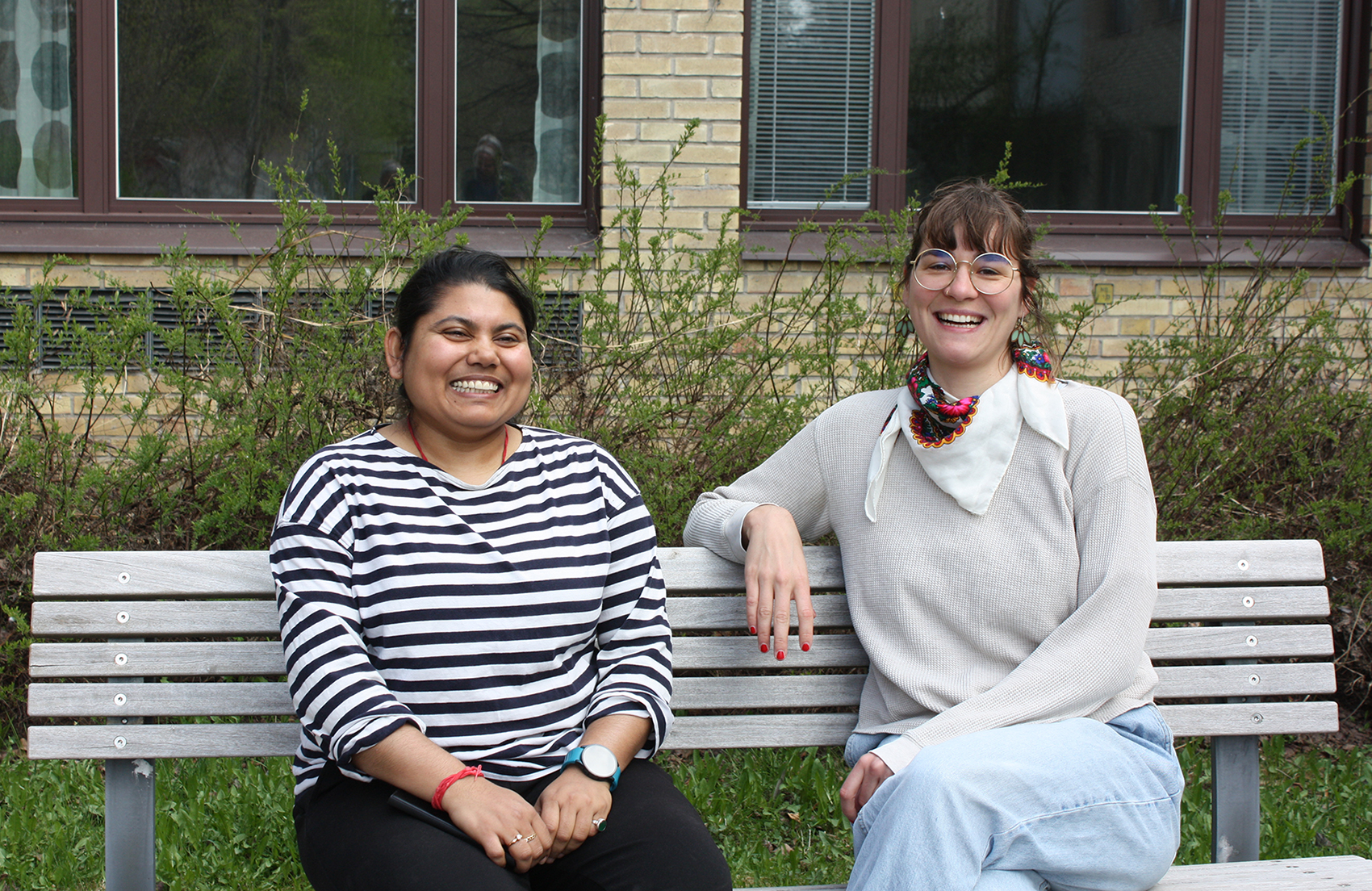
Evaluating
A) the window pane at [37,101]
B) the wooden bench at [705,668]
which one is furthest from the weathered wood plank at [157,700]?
the window pane at [37,101]

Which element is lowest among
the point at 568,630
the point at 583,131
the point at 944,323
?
the point at 568,630

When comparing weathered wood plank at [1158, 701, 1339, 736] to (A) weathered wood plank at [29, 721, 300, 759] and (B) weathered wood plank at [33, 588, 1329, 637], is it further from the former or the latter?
(A) weathered wood plank at [29, 721, 300, 759]

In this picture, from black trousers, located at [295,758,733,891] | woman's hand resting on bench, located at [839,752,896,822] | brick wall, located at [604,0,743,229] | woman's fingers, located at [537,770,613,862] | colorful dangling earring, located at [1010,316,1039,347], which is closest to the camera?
black trousers, located at [295,758,733,891]

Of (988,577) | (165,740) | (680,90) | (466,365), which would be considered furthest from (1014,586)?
(680,90)

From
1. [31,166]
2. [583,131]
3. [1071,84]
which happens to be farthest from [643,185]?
[31,166]

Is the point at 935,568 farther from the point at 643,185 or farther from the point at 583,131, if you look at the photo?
the point at 583,131

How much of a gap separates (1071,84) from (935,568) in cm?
453

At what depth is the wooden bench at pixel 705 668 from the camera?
228 cm

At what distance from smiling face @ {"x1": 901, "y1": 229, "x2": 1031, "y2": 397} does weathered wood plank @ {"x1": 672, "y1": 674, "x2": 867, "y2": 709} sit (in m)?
0.67

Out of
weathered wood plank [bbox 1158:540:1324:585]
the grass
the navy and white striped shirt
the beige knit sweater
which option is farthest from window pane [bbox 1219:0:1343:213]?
the navy and white striped shirt

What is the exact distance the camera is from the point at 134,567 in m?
2.32

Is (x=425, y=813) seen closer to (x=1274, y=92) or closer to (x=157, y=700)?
(x=157, y=700)

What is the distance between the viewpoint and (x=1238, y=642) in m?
2.56

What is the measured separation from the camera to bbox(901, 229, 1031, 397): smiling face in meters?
2.26
